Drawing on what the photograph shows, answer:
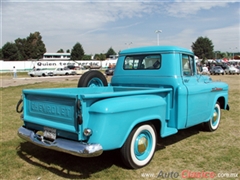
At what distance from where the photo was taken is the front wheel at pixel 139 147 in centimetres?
367

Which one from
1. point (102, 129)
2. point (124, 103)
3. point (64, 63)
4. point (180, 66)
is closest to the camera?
point (102, 129)

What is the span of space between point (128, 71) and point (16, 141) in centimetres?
274

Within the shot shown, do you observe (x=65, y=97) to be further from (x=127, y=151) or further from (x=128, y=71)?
(x=128, y=71)

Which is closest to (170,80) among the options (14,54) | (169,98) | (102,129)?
(169,98)

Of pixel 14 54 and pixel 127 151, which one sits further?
pixel 14 54

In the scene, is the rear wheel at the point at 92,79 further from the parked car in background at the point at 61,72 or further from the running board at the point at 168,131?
the parked car in background at the point at 61,72

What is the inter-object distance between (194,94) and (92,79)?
2286mm

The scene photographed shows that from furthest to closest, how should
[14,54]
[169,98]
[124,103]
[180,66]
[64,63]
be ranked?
[14,54] < [64,63] < [180,66] < [169,98] < [124,103]

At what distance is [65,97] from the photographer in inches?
136

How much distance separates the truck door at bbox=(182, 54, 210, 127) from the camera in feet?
15.6

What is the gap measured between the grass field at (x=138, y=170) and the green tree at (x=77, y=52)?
82.4m

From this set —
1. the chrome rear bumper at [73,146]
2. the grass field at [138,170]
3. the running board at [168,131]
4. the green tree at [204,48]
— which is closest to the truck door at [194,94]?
the running board at [168,131]

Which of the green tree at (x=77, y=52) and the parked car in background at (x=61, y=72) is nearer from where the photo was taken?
the parked car in background at (x=61, y=72)

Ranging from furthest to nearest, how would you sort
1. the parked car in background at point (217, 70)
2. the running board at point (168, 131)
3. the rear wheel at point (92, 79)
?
the parked car in background at point (217, 70)
the rear wheel at point (92, 79)
the running board at point (168, 131)
